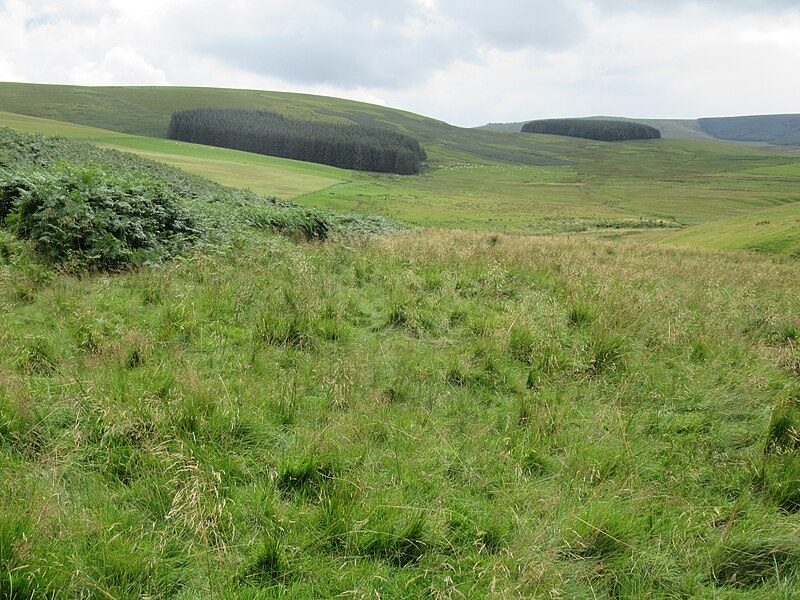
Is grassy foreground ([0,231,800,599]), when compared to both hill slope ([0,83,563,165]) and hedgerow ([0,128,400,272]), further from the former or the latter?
hill slope ([0,83,563,165])

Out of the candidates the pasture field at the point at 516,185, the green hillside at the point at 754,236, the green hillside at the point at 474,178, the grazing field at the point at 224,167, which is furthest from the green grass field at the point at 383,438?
the grazing field at the point at 224,167

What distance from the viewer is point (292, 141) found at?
393ft

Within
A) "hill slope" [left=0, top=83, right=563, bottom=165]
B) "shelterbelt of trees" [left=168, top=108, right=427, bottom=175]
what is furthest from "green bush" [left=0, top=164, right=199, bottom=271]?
"hill slope" [left=0, top=83, right=563, bottom=165]

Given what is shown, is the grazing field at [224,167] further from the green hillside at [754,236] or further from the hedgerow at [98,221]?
the hedgerow at [98,221]

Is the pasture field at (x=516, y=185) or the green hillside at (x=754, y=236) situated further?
the pasture field at (x=516, y=185)

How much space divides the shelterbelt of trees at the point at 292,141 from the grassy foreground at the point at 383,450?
388ft

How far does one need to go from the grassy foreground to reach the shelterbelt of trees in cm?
11823

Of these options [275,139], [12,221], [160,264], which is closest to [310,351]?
[160,264]

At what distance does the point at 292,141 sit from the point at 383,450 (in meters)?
126

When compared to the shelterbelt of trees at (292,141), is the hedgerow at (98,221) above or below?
below

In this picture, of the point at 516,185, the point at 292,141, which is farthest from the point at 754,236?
the point at 292,141

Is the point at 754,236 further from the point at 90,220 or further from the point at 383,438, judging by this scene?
the point at 90,220

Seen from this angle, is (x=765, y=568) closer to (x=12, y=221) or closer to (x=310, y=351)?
(x=310, y=351)

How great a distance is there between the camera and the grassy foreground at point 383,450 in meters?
2.65
